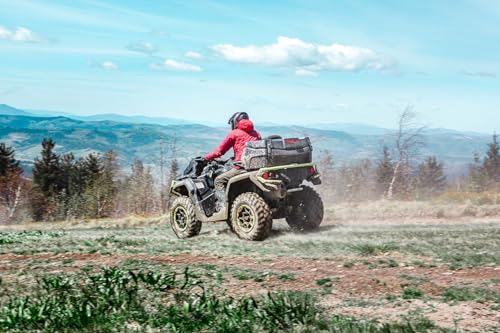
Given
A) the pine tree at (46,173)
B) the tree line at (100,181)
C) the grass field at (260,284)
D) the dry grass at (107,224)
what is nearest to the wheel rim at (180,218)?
the grass field at (260,284)

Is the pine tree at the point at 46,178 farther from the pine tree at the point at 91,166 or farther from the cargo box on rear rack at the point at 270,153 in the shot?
the cargo box on rear rack at the point at 270,153

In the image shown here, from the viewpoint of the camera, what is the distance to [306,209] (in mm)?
13336

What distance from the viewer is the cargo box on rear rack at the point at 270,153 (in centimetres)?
1223

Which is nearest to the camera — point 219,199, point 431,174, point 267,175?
point 267,175

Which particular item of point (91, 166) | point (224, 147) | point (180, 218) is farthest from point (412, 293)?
point (91, 166)

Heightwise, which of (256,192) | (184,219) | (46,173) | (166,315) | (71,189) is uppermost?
(256,192)

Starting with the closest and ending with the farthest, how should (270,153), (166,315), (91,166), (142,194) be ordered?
1. (166,315)
2. (270,153)
3. (142,194)
4. (91,166)

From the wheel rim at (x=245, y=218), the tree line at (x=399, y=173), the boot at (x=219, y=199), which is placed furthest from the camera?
the tree line at (x=399, y=173)

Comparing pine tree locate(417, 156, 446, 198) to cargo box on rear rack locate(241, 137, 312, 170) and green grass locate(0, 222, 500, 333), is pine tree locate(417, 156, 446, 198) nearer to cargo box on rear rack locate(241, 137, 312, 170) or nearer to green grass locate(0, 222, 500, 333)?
cargo box on rear rack locate(241, 137, 312, 170)

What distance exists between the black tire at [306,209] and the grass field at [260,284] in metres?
1.05

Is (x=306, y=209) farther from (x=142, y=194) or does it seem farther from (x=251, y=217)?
(x=142, y=194)

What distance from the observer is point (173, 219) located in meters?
13.7

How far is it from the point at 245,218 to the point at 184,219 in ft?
6.64

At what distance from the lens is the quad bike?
474 inches
